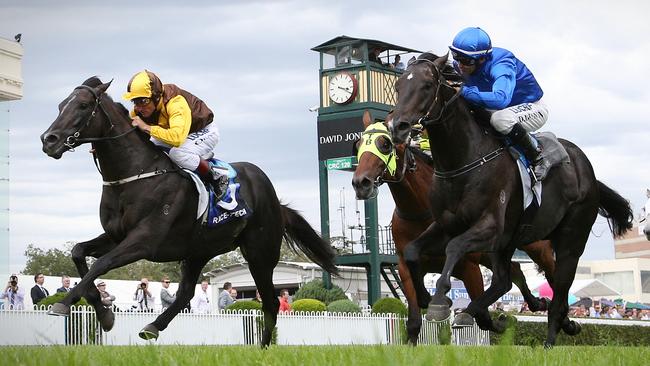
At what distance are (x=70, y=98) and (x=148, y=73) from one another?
687 millimetres

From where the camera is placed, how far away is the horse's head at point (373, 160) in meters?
9.18

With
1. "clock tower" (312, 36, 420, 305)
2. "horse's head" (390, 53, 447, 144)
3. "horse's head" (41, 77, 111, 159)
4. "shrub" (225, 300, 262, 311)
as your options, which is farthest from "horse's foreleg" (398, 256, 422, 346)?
"clock tower" (312, 36, 420, 305)

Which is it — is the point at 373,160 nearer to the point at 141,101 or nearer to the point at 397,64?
the point at 141,101

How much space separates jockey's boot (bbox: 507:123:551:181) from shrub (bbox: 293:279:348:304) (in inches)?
943

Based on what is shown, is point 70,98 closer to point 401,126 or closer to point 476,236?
point 401,126

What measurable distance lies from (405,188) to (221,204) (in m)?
1.82

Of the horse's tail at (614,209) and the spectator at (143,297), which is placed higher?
the horse's tail at (614,209)

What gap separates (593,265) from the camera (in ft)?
246

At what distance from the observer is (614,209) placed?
434 inches

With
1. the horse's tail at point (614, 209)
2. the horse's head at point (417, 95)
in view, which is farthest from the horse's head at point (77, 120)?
the horse's tail at point (614, 209)

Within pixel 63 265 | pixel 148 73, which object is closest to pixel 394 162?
pixel 148 73

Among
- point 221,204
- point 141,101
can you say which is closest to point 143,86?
point 141,101

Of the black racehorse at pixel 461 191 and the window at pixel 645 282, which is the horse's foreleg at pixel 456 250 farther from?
the window at pixel 645 282

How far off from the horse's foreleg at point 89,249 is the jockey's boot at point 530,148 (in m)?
3.35
